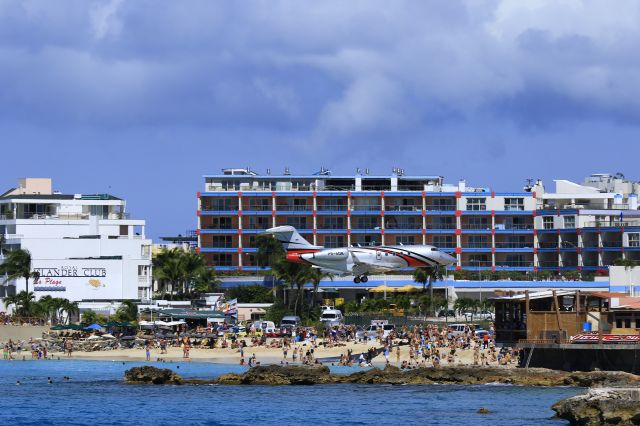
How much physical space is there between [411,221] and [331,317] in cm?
4658

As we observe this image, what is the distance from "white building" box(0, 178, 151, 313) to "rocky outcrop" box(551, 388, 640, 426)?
78.9 meters

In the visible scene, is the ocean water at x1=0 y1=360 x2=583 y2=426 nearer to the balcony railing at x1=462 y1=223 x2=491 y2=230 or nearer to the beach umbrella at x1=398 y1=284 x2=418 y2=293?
the beach umbrella at x1=398 y1=284 x2=418 y2=293

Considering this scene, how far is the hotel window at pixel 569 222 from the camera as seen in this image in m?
180

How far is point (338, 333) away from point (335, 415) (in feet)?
155

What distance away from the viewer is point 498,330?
8775 centimetres

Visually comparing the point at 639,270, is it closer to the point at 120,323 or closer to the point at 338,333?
the point at 338,333

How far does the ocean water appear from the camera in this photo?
226ft

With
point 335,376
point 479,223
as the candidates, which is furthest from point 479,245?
point 335,376

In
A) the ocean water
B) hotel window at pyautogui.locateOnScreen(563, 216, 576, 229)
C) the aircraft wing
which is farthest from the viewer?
hotel window at pyautogui.locateOnScreen(563, 216, 576, 229)

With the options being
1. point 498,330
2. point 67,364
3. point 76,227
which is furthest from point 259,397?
point 76,227

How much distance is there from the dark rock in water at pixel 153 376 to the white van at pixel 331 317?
148 feet

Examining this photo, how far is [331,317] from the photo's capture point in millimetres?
135000

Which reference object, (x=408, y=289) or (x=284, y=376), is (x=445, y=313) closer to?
(x=408, y=289)

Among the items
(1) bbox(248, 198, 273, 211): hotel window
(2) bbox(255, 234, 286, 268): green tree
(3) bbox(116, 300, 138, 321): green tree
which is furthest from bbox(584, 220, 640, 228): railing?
(3) bbox(116, 300, 138, 321): green tree
